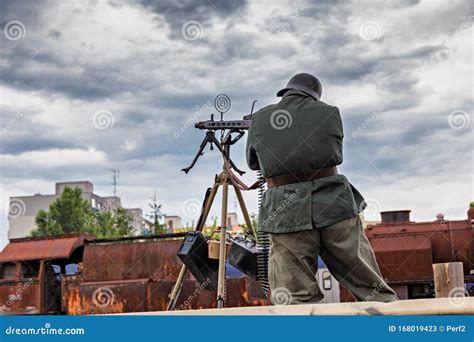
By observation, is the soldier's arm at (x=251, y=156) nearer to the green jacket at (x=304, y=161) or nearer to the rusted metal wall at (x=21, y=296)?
the green jacket at (x=304, y=161)

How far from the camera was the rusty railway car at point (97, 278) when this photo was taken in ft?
29.5

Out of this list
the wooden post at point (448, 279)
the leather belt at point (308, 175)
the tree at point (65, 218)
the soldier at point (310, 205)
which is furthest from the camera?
the tree at point (65, 218)

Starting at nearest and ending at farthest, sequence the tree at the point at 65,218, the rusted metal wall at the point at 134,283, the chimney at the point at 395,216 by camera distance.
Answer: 1. the rusted metal wall at the point at 134,283
2. the chimney at the point at 395,216
3. the tree at the point at 65,218

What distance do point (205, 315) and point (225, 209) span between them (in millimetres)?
3559

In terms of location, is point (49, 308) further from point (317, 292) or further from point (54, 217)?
point (54, 217)

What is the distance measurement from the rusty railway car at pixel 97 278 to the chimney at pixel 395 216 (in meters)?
2.26

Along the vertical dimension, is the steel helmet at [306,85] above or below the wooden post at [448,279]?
above

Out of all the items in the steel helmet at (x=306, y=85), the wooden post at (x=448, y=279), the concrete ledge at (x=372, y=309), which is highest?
the steel helmet at (x=306, y=85)

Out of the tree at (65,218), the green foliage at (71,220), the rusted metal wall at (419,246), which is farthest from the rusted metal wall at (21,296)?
the tree at (65,218)

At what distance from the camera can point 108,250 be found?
10109mm

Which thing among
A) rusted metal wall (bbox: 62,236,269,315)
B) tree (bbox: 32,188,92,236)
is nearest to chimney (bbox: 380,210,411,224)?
rusted metal wall (bbox: 62,236,269,315)
